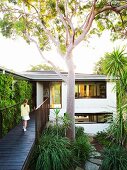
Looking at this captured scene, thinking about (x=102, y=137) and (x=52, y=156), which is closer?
(x=52, y=156)

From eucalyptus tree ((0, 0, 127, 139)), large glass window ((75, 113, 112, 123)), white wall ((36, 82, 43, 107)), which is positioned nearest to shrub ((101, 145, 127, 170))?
eucalyptus tree ((0, 0, 127, 139))

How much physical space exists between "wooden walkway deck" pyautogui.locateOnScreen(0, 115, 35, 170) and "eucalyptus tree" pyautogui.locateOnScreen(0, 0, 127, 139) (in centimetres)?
Result: 395

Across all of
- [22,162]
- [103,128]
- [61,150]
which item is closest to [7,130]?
[61,150]

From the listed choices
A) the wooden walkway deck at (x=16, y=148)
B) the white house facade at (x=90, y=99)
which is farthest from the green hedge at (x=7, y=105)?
the white house facade at (x=90, y=99)

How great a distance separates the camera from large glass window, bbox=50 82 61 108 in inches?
885

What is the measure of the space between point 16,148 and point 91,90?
13229 millimetres

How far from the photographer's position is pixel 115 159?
10727 mm

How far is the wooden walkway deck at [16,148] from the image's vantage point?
24.0 feet

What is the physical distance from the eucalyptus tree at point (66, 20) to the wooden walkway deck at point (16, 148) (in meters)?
3.95

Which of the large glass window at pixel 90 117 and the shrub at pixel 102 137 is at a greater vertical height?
the large glass window at pixel 90 117

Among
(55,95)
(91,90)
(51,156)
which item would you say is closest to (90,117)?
(91,90)

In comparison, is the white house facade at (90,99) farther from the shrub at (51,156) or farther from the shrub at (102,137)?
the shrub at (51,156)

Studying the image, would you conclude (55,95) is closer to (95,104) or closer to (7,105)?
(95,104)

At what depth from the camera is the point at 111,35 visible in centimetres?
1847
